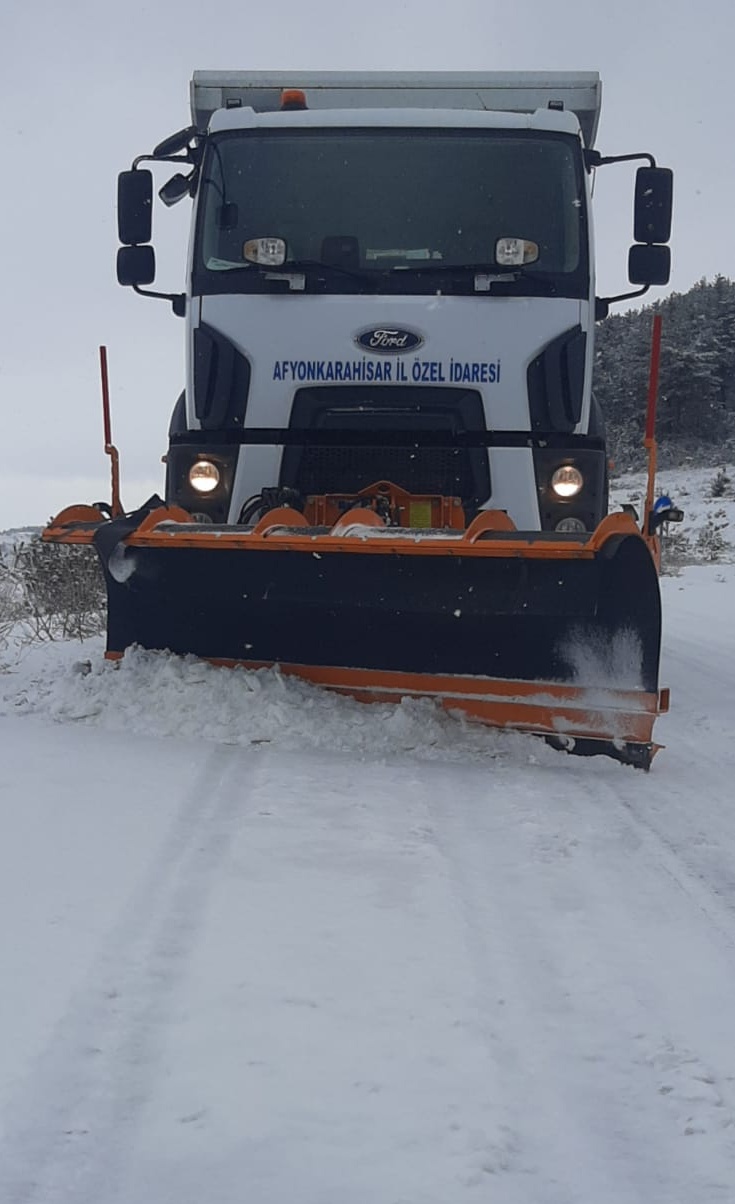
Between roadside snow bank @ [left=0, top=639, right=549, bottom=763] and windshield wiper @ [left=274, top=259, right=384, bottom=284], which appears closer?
roadside snow bank @ [left=0, top=639, right=549, bottom=763]

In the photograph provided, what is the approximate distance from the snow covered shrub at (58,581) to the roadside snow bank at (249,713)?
3814 millimetres

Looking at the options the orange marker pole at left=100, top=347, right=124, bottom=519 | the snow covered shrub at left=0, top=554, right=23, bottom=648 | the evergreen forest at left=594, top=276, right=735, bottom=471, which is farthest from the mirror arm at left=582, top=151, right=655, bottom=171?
the evergreen forest at left=594, top=276, right=735, bottom=471

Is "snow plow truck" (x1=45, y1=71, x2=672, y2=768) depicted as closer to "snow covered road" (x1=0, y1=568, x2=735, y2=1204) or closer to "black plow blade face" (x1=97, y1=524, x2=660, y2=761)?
"black plow blade face" (x1=97, y1=524, x2=660, y2=761)

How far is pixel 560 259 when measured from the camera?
16.3ft

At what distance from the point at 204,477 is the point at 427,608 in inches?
53.8

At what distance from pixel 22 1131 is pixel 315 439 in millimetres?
3603

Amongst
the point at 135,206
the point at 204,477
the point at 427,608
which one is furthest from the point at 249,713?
the point at 135,206

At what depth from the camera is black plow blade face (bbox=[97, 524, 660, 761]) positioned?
3.98 m

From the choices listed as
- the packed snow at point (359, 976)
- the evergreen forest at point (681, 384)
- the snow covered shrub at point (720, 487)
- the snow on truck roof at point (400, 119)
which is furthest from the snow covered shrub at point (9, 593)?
the evergreen forest at point (681, 384)

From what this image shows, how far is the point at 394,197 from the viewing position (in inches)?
197

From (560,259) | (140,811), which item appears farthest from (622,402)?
(140,811)

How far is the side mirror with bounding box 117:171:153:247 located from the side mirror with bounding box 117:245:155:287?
0.05 meters

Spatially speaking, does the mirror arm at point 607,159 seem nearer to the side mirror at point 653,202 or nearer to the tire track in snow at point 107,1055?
the side mirror at point 653,202

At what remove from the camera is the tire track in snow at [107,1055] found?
4.82 ft
